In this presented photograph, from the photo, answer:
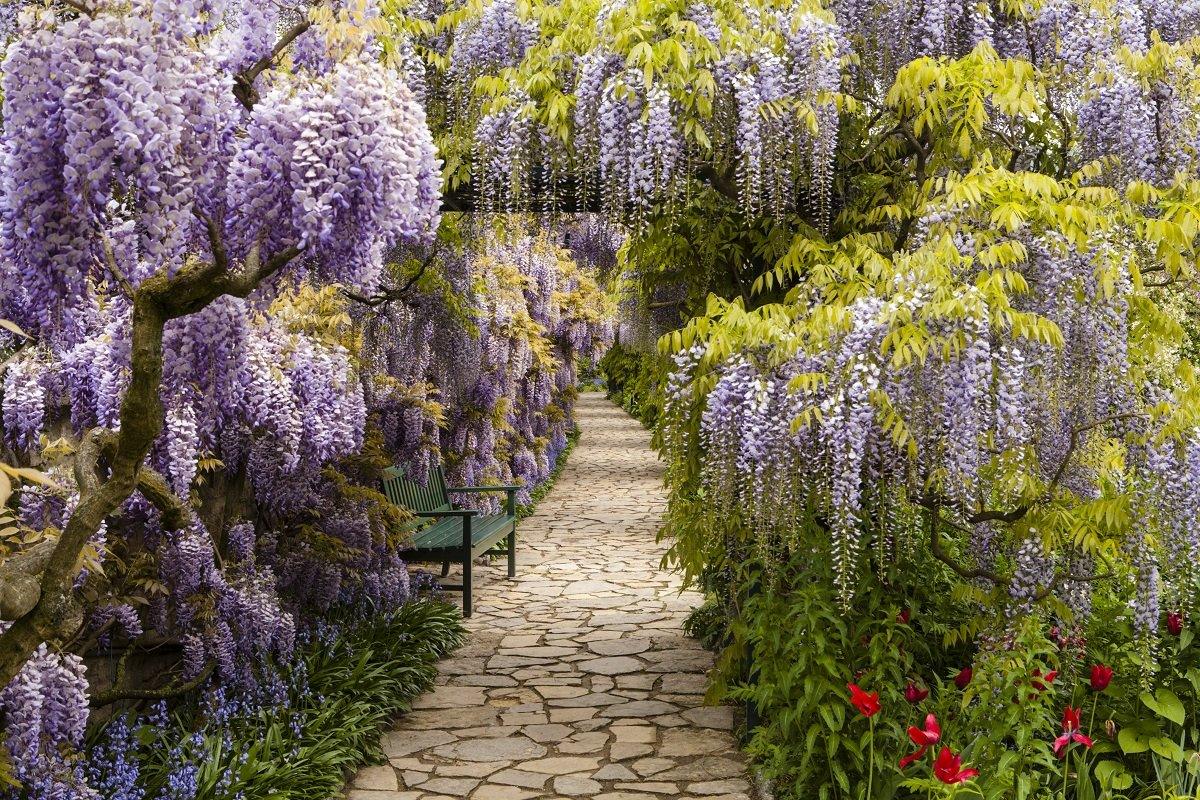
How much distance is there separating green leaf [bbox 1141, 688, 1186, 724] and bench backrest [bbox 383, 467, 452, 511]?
5010 mm

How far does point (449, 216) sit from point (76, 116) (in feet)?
13.3

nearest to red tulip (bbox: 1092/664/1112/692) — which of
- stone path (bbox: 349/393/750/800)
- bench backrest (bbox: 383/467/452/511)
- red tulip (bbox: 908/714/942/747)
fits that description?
red tulip (bbox: 908/714/942/747)

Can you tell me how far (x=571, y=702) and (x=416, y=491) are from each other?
3.31 metres

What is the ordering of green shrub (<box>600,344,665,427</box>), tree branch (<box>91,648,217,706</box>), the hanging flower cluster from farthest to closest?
green shrub (<box>600,344,665,427</box>)
the hanging flower cluster
tree branch (<box>91,648,217,706</box>)

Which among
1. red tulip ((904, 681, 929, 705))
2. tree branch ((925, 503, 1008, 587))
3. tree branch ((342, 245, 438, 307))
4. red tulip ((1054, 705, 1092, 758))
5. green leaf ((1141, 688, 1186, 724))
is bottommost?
green leaf ((1141, 688, 1186, 724))

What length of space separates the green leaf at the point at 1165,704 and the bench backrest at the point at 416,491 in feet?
16.4

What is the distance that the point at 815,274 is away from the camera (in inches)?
170

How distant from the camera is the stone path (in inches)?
185

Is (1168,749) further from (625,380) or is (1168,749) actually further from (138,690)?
(625,380)

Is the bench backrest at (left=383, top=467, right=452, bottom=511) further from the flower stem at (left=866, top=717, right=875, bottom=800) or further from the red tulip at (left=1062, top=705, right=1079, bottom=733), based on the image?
the red tulip at (left=1062, top=705, right=1079, bottom=733)

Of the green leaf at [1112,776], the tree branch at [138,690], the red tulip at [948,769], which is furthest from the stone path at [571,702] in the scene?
the red tulip at [948,769]

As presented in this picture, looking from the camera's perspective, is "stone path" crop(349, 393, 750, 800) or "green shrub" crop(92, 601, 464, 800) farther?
"stone path" crop(349, 393, 750, 800)

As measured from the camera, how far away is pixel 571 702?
5.80 metres

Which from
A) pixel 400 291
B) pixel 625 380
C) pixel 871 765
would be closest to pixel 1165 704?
pixel 871 765
